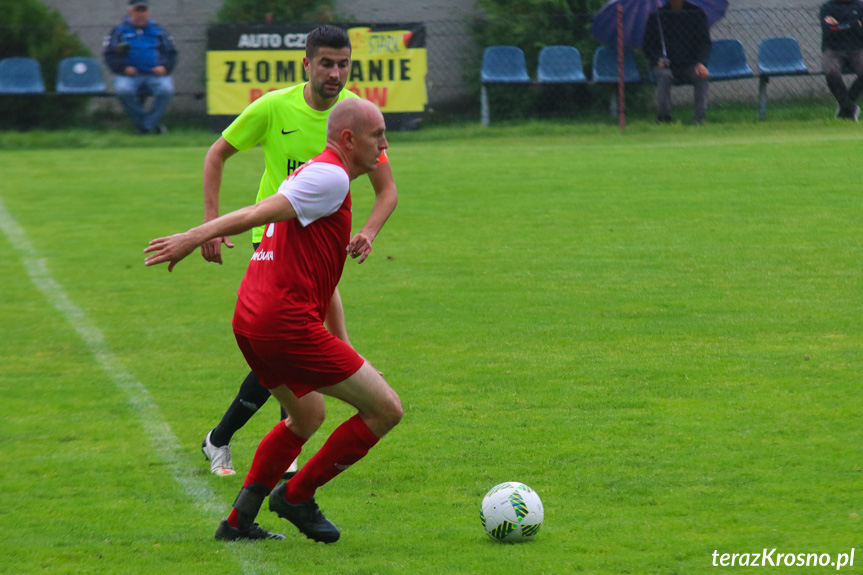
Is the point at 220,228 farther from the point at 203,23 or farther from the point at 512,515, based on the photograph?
the point at 203,23

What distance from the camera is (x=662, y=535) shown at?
488 centimetres

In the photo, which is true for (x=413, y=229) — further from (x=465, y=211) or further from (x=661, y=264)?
(x=661, y=264)

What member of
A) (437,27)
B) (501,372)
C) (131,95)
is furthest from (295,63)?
(501,372)

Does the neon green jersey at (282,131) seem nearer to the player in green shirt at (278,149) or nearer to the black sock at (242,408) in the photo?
the player in green shirt at (278,149)

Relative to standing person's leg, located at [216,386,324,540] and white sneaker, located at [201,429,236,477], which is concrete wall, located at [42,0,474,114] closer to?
white sneaker, located at [201,429,236,477]

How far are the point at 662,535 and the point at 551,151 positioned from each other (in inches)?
537

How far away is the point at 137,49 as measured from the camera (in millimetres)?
19688

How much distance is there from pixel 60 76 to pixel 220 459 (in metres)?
17.0

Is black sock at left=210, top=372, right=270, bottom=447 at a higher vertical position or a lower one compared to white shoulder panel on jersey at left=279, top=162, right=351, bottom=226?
lower

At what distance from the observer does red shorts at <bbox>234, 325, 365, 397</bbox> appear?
4.65m

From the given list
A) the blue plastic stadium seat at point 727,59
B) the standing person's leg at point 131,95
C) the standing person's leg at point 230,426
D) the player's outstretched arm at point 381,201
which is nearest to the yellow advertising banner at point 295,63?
the standing person's leg at point 131,95

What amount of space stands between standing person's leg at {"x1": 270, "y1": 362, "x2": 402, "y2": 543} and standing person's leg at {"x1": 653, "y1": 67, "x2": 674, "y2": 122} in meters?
15.3

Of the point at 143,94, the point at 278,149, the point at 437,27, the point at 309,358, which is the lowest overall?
the point at 143,94

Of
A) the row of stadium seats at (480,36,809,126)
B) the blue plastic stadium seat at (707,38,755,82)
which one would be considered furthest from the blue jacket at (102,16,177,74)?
the blue plastic stadium seat at (707,38,755,82)
